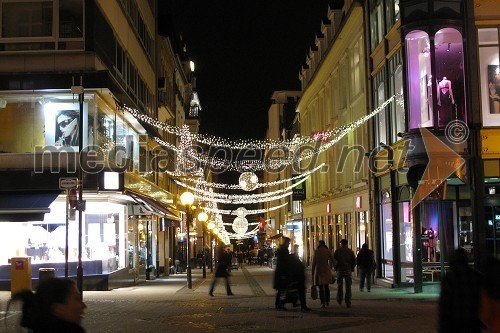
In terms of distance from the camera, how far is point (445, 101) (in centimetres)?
2444

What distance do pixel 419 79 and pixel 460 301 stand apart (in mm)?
18233

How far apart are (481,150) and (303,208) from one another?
1378 inches

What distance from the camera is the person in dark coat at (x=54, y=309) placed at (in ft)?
16.4

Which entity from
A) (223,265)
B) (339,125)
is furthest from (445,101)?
(339,125)

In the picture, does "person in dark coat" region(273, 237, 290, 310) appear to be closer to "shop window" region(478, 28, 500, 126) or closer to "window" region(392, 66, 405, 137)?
"window" region(392, 66, 405, 137)

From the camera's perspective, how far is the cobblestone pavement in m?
16.2

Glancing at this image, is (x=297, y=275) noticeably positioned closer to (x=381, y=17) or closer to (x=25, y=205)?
(x=25, y=205)

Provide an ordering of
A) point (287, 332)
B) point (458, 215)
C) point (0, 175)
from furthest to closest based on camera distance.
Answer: point (0, 175) → point (458, 215) → point (287, 332)

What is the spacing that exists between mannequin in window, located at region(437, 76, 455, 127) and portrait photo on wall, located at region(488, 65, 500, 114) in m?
1.40

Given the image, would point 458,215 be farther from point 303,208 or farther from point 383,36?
point 303,208

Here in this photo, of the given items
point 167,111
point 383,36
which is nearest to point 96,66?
point 383,36

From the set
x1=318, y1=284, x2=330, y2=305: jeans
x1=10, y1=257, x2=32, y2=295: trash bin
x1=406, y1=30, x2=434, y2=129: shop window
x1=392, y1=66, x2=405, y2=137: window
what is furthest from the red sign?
x1=10, y1=257, x2=32, y2=295: trash bin

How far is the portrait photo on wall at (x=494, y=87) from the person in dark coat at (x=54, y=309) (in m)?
21.8

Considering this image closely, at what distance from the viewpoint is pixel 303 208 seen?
59031 millimetres
